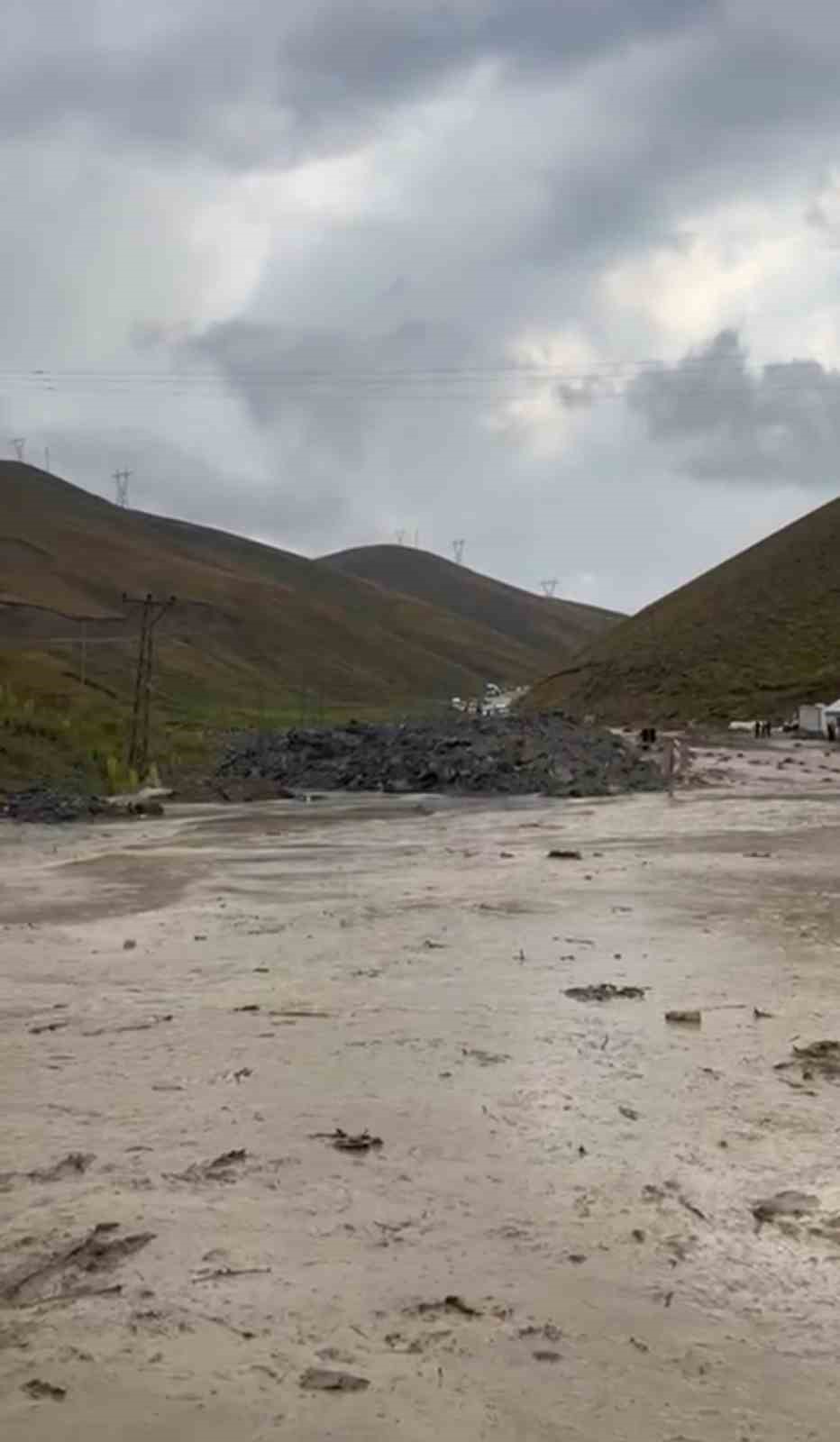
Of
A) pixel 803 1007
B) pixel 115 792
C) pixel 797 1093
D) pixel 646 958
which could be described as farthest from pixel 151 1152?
pixel 115 792

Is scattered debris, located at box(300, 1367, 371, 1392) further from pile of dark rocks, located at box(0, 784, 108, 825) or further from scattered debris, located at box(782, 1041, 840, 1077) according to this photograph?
pile of dark rocks, located at box(0, 784, 108, 825)

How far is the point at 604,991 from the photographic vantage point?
9961mm

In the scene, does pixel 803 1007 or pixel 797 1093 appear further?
pixel 803 1007

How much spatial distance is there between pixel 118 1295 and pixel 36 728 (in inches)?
1231

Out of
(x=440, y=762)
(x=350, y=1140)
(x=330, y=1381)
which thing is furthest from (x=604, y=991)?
(x=440, y=762)

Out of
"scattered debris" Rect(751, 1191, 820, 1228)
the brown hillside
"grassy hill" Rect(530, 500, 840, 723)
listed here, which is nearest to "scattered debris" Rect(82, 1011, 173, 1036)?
"scattered debris" Rect(751, 1191, 820, 1228)

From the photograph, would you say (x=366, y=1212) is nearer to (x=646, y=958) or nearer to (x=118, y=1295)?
(x=118, y=1295)

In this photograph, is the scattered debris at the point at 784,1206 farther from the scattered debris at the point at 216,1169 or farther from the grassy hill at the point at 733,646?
the grassy hill at the point at 733,646

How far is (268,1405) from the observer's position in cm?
411

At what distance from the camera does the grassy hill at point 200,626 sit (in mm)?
101562

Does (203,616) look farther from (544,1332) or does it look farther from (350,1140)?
(544,1332)

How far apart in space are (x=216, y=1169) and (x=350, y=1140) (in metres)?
0.70

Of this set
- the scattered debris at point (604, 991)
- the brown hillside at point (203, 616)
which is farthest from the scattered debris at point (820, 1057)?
the brown hillside at point (203, 616)

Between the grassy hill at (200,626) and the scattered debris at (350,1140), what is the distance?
196 ft
